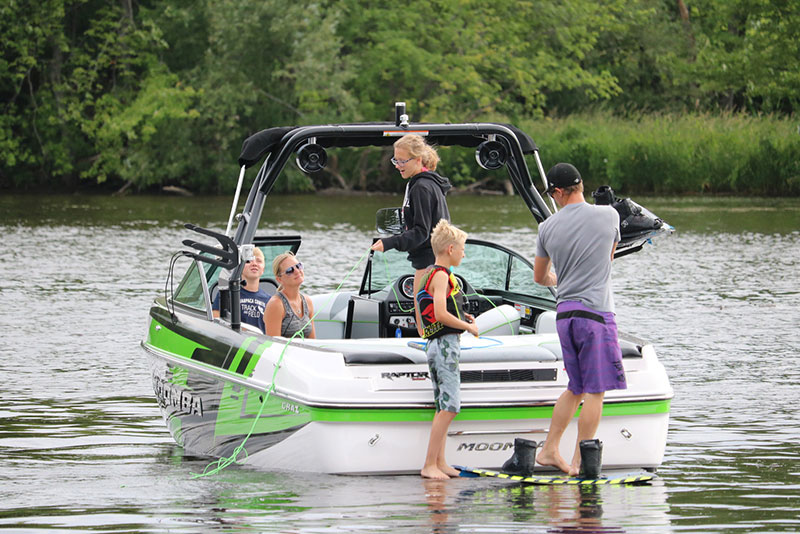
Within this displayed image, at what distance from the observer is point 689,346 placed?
42.6 ft

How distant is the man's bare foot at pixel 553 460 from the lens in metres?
6.90

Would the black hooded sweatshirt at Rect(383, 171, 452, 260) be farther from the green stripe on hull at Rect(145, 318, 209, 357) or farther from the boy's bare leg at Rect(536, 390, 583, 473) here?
the boy's bare leg at Rect(536, 390, 583, 473)

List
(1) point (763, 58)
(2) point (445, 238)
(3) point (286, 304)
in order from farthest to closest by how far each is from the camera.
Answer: (1) point (763, 58)
(3) point (286, 304)
(2) point (445, 238)

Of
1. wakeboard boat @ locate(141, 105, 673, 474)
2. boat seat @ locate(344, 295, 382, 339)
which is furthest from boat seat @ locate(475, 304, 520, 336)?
boat seat @ locate(344, 295, 382, 339)

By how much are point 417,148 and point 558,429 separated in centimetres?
180

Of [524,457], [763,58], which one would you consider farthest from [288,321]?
[763,58]

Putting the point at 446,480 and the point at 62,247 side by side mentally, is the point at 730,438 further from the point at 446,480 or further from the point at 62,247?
the point at 62,247

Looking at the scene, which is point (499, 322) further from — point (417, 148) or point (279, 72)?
point (279, 72)

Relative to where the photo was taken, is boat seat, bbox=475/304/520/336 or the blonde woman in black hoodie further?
boat seat, bbox=475/304/520/336

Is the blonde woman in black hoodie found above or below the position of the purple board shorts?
above

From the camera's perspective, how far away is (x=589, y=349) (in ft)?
22.2

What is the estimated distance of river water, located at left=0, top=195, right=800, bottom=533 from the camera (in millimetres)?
6422

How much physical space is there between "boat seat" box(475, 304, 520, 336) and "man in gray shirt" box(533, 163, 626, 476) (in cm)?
157

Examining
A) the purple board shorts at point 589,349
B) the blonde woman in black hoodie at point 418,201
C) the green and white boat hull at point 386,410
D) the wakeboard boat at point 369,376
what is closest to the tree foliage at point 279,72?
the wakeboard boat at point 369,376
